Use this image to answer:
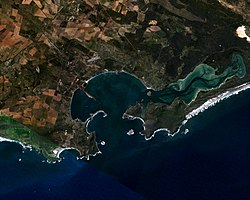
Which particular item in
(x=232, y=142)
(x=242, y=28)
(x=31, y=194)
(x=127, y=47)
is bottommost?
(x=31, y=194)

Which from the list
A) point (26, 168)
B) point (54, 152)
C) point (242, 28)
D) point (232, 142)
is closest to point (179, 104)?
point (232, 142)

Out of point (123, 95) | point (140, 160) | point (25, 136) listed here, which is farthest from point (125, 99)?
point (25, 136)

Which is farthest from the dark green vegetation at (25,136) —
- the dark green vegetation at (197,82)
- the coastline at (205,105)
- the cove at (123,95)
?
the dark green vegetation at (197,82)

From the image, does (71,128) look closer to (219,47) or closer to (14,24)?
(14,24)

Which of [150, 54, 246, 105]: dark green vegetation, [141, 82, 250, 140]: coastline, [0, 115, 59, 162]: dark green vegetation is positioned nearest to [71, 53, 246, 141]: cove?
[150, 54, 246, 105]: dark green vegetation

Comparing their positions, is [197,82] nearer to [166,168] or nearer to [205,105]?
[205,105]

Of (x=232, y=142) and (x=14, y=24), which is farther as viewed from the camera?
(x=232, y=142)

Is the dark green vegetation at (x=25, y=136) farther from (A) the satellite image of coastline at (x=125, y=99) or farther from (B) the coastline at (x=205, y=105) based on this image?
(B) the coastline at (x=205, y=105)
